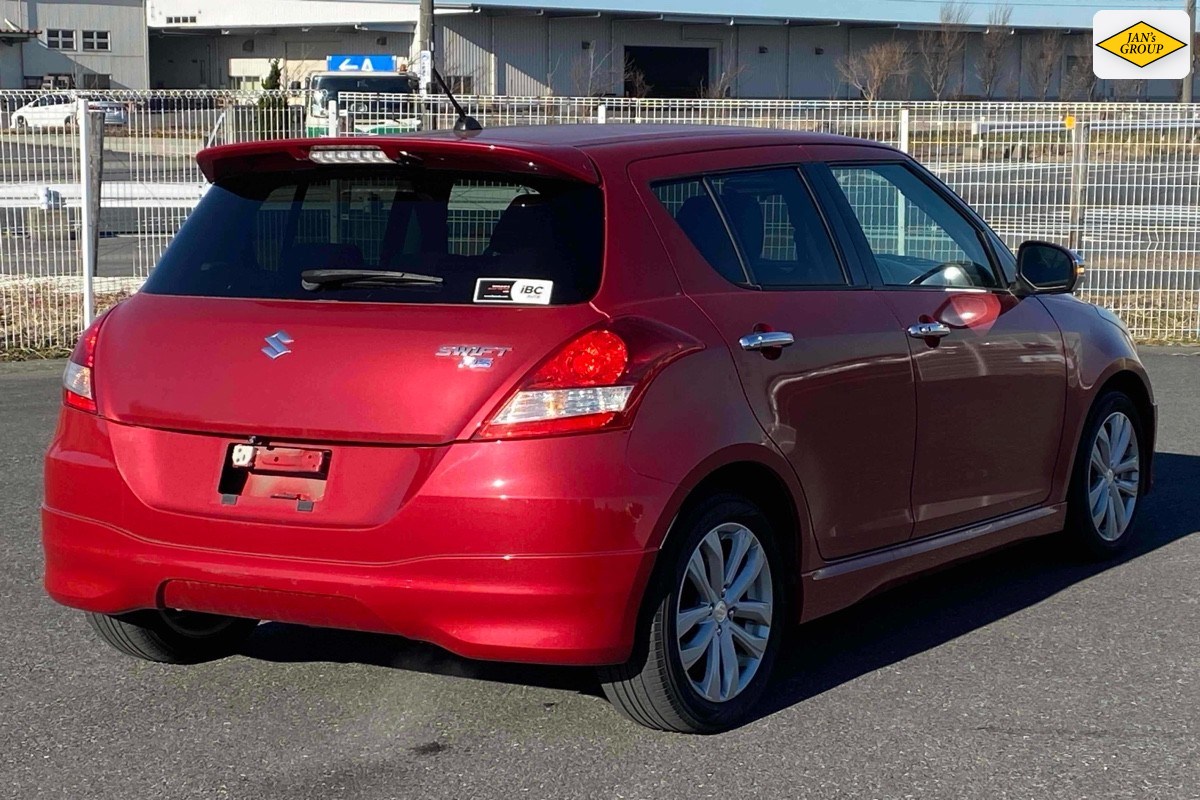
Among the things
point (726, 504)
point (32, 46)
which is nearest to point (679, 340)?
point (726, 504)

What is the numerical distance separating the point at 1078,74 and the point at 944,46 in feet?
17.0

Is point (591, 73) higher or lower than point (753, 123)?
higher

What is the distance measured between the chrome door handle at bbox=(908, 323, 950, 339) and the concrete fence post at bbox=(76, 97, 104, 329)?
29.0ft

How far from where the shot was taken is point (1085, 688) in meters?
5.29

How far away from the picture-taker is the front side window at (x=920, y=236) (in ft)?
19.5

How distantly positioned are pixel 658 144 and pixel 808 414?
0.90 meters

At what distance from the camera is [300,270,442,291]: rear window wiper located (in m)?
4.72

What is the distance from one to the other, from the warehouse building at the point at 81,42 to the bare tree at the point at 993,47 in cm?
3431

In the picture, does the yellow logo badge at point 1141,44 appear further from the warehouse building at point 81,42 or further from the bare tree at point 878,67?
the warehouse building at point 81,42

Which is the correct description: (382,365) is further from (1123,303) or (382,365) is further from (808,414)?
(1123,303)

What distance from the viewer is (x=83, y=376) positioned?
16.2 ft

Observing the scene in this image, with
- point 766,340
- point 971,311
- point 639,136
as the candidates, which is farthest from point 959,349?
point 639,136

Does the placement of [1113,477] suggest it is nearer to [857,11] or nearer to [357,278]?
[357,278]

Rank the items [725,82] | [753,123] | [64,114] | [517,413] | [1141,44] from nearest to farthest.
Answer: [517,413]
[64,114]
[753,123]
[1141,44]
[725,82]
